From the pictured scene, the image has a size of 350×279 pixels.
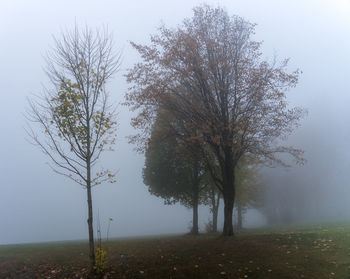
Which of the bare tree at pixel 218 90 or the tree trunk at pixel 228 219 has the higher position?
the bare tree at pixel 218 90

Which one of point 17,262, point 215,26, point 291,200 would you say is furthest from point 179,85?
point 291,200

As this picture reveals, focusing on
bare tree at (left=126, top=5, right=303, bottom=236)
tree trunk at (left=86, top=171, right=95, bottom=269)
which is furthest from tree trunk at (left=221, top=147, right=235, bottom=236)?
tree trunk at (left=86, top=171, right=95, bottom=269)

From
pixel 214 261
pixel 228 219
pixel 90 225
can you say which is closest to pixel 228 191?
pixel 228 219

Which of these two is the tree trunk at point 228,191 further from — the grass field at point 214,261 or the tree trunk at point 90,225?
the tree trunk at point 90,225

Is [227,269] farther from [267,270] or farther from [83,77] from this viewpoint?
[83,77]

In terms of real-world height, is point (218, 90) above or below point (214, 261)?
above

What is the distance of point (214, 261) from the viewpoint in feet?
34.9

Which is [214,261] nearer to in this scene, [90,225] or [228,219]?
[90,225]

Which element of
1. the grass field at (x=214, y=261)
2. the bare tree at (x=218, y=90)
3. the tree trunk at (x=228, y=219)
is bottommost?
the grass field at (x=214, y=261)

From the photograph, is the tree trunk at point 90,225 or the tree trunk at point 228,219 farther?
the tree trunk at point 228,219

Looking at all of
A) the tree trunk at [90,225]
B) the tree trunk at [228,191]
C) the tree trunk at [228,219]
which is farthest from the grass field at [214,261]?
the tree trunk at [228,191]

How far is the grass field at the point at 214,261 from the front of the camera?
9.41 m

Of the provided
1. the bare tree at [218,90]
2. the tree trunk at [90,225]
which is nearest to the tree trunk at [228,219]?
the bare tree at [218,90]

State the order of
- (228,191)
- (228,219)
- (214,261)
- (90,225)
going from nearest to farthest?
(90,225), (214,261), (228,219), (228,191)
